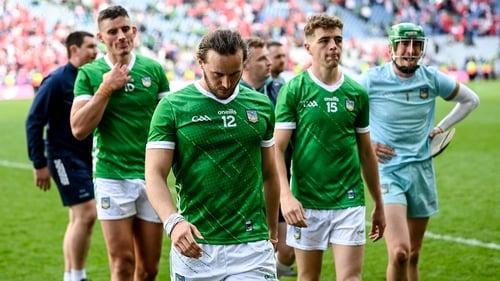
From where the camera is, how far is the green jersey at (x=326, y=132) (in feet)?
18.4

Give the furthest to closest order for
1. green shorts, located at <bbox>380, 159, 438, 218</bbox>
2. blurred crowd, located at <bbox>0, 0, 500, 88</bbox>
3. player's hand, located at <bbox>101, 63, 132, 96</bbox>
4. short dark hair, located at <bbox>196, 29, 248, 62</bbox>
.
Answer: blurred crowd, located at <bbox>0, 0, 500, 88</bbox> → green shorts, located at <bbox>380, 159, 438, 218</bbox> → player's hand, located at <bbox>101, 63, 132, 96</bbox> → short dark hair, located at <bbox>196, 29, 248, 62</bbox>

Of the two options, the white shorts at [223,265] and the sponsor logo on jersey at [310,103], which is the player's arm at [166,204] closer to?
the white shorts at [223,265]

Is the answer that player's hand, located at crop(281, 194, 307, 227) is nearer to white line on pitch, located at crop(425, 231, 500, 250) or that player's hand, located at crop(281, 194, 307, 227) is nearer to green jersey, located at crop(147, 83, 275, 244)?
green jersey, located at crop(147, 83, 275, 244)

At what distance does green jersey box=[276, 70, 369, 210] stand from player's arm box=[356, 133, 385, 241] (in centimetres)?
5

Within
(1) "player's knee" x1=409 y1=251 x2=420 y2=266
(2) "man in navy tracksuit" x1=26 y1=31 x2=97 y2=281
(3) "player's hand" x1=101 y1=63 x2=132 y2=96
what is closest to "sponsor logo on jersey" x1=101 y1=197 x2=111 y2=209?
(3) "player's hand" x1=101 y1=63 x2=132 y2=96

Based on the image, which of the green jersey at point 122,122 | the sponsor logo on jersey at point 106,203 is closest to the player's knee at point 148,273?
the sponsor logo on jersey at point 106,203

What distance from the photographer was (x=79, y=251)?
7.40 metres

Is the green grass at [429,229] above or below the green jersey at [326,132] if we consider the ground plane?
below

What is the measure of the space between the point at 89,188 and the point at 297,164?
2511 mm

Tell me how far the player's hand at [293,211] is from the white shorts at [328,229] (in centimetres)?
41

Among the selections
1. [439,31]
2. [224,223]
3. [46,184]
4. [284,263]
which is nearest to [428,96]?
[284,263]

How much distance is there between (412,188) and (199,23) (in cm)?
3743

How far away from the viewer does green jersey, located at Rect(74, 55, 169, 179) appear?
604 cm

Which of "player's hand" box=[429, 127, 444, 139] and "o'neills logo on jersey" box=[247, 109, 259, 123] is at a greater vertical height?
"o'neills logo on jersey" box=[247, 109, 259, 123]
